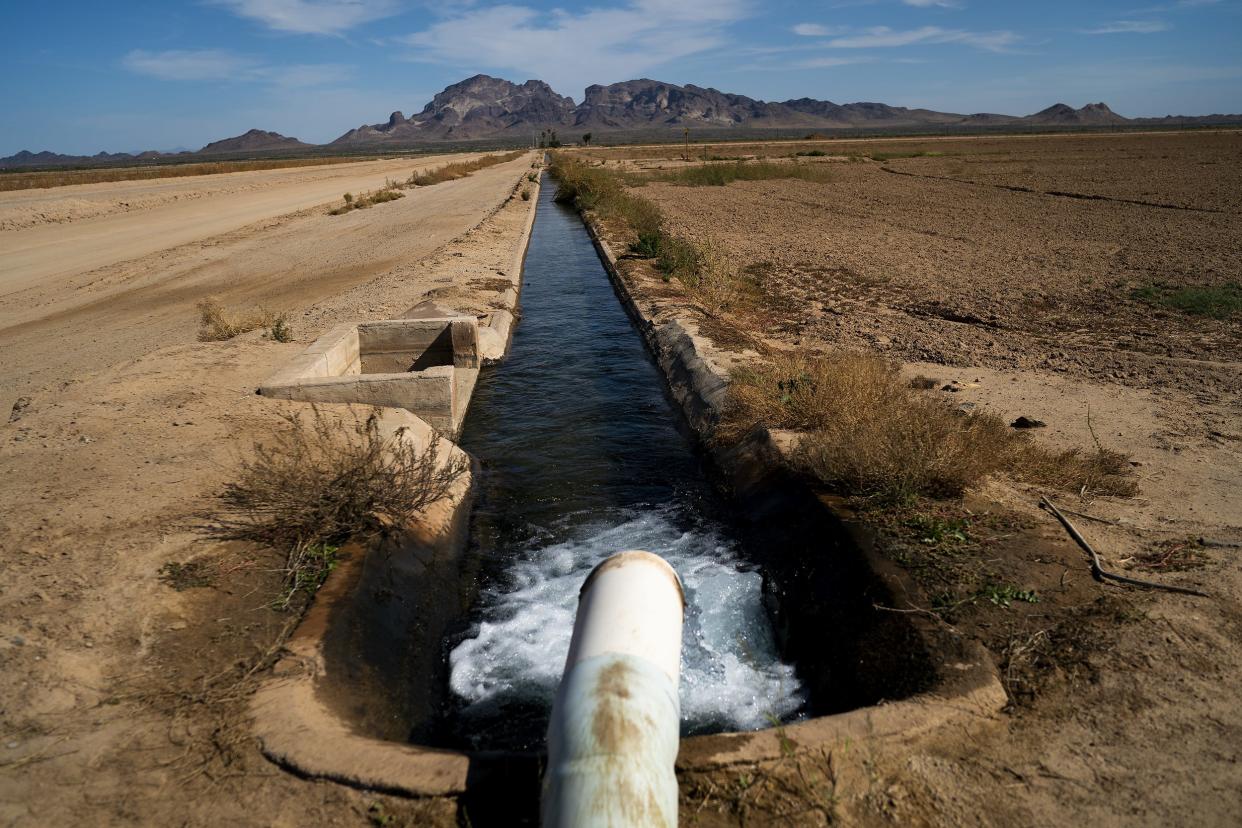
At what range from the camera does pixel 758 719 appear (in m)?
4.37

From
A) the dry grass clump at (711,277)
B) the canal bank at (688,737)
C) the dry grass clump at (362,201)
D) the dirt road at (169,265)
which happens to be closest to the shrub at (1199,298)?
the dry grass clump at (711,277)

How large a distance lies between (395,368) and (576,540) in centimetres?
454

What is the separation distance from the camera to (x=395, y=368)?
983 cm

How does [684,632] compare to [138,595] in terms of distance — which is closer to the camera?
[138,595]

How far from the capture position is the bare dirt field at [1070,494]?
325cm

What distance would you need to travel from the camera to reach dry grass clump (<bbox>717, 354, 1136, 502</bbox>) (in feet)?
18.0

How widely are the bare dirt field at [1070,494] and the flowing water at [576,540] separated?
1185 millimetres

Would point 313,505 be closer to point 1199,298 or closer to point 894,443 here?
point 894,443

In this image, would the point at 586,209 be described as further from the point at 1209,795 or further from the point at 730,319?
the point at 1209,795

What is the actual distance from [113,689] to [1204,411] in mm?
8924

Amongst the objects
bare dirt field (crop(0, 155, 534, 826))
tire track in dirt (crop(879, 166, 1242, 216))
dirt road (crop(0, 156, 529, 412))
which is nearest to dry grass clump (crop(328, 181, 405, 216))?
dirt road (crop(0, 156, 529, 412))

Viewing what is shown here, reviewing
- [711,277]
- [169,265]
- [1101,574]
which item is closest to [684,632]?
[1101,574]

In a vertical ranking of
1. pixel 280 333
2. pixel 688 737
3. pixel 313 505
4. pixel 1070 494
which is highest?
pixel 280 333

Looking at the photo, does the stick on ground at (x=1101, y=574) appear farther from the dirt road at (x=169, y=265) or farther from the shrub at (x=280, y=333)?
the dirt road at (x=169, y=265)
